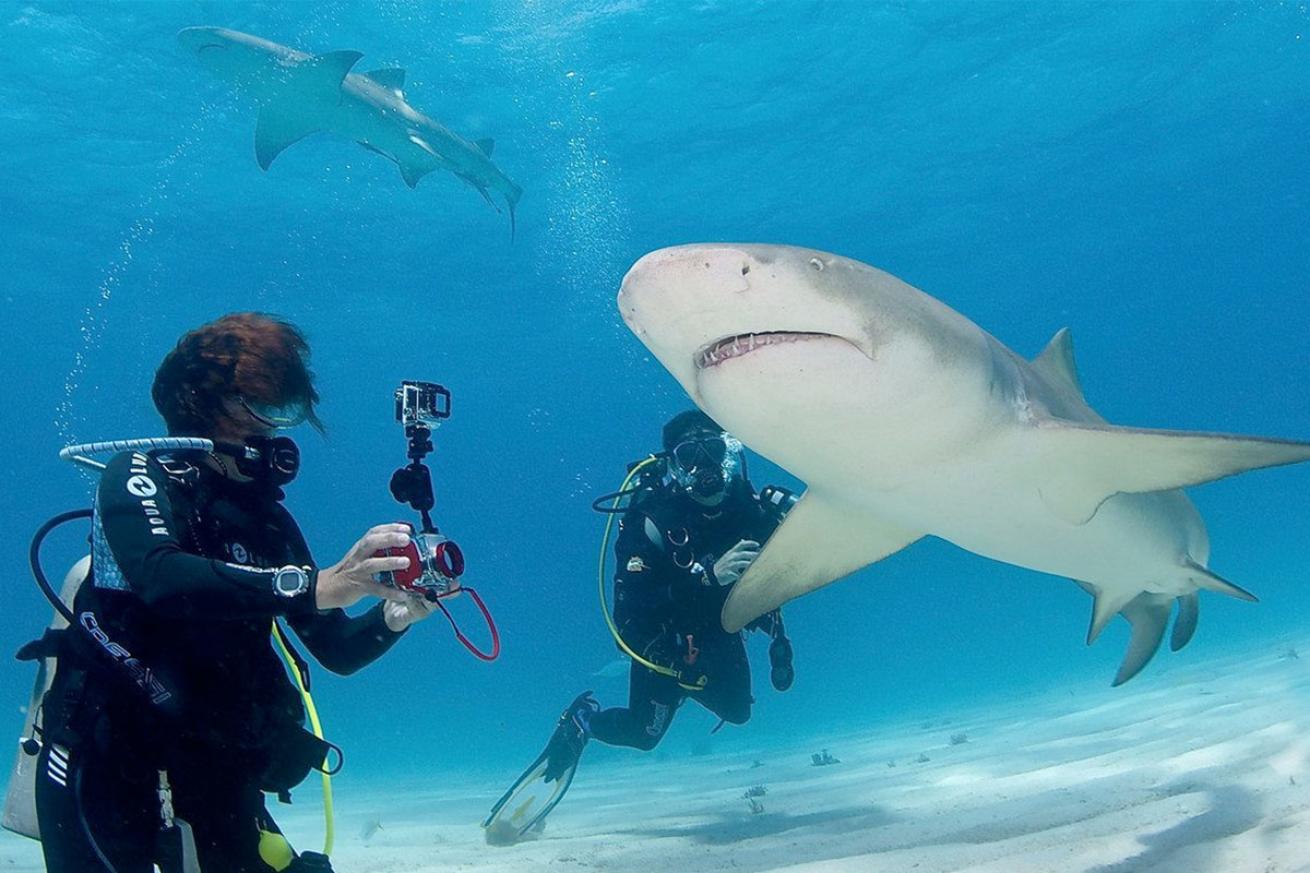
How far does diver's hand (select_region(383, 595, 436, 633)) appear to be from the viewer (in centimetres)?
231

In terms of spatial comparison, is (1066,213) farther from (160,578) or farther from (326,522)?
(326,522)

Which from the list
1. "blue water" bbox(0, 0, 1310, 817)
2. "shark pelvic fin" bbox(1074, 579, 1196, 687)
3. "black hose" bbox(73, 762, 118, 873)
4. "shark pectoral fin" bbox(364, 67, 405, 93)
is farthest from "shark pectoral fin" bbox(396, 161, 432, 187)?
"black hose" bbox(73, 762, 118, 873)

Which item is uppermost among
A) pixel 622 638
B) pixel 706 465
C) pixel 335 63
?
pixel 335 63

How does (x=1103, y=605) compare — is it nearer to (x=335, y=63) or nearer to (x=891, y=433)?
(x=891, y=433)

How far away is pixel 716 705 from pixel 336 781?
66.4 ft

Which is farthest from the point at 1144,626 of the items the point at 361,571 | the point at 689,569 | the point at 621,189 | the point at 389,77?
the point at 621,189

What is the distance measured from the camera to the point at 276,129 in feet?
49.7

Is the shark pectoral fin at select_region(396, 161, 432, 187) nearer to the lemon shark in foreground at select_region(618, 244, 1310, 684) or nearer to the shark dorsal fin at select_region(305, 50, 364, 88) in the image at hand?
the shark dorsal fin at select_region(305, 50, 364, 88)

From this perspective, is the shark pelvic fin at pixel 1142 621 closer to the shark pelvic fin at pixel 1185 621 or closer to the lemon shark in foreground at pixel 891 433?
the shark pelvic fin at pixel 1185 621

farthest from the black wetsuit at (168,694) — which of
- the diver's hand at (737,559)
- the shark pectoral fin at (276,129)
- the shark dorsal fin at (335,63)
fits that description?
the shark pectoral fin at (276,129)

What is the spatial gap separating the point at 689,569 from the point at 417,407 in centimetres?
Answer: 412

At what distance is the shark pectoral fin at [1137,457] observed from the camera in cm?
307

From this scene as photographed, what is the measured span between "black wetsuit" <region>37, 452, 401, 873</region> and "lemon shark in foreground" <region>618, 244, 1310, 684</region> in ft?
4.48

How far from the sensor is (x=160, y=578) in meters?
2.06
